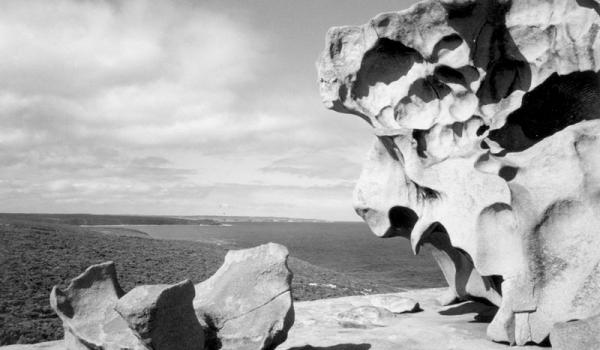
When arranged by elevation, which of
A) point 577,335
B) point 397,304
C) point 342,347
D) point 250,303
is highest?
point 250,303

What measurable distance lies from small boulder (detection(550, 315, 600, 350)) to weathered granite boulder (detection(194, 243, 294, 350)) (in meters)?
3.37

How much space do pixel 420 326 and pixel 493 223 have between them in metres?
2.28

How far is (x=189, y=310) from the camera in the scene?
5781mm

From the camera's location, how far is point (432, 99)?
9.38 metres

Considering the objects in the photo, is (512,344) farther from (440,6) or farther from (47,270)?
(47,270)

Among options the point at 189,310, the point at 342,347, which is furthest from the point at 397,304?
the point at 189,310

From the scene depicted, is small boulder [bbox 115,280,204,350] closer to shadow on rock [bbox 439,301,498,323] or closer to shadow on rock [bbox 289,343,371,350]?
shadow on rock [bbox 289,343,371,350]

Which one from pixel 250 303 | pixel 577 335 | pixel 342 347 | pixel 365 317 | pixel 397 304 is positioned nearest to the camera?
pixel 577 335

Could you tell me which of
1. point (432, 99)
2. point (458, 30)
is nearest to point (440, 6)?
point (458, 30)

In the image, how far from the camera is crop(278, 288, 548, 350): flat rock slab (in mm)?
7266

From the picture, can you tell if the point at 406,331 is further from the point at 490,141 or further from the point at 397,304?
the point at 490,141

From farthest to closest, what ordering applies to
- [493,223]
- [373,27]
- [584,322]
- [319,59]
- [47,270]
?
[47,270], [319,59], [373,27], [493,223], [584,322]

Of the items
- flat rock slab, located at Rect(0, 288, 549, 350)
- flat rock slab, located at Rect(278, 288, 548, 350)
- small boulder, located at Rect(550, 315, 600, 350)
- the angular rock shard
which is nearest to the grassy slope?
flat rock slab, located at Rect(0, 288, 549, 350)

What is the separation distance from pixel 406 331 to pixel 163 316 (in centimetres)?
438
